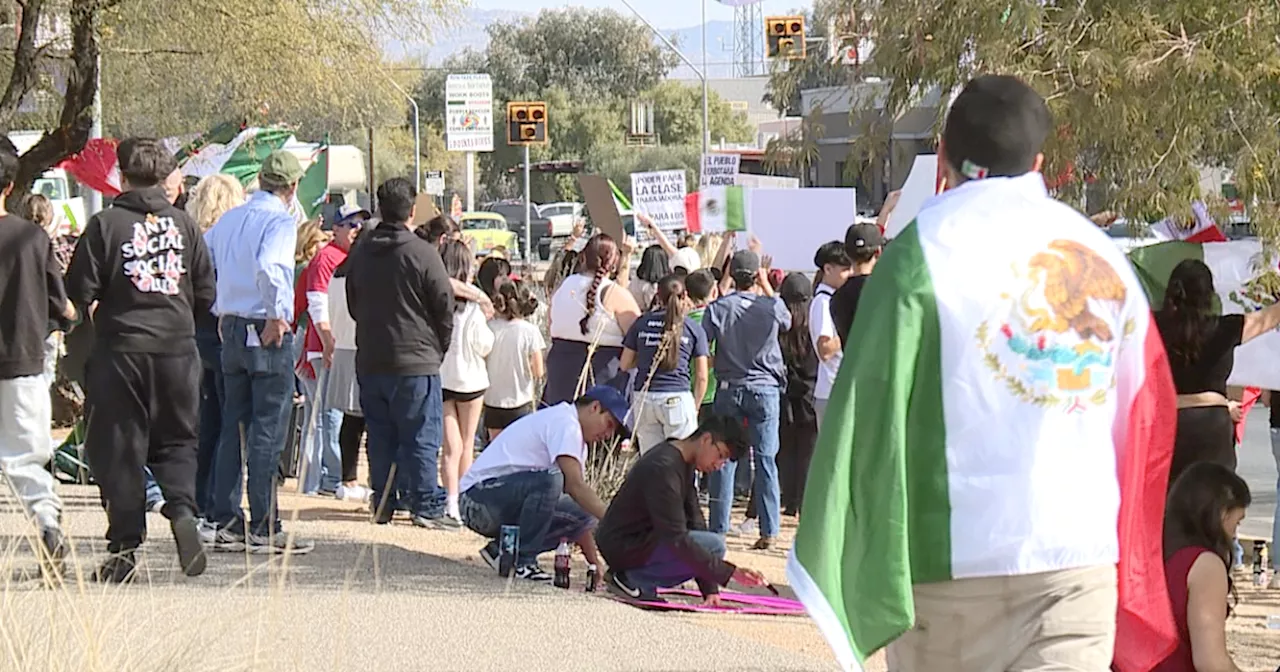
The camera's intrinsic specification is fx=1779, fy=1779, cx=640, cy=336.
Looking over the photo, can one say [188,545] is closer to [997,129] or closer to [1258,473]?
[997,129]

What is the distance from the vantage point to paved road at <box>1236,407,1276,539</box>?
37.6 feet

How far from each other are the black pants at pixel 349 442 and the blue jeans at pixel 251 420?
2397mm

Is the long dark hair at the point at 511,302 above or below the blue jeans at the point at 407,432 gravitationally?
above

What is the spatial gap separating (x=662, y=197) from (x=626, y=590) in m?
10.1

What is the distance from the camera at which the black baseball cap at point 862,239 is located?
29.2 ft

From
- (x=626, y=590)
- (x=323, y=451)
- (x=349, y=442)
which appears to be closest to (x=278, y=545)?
(x=626, y=590)

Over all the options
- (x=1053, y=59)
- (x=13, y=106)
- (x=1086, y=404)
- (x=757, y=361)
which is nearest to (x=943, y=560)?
(x=1086, y=404)

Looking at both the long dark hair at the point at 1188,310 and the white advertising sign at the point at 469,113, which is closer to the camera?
the long dark hair at the point at 1188,310

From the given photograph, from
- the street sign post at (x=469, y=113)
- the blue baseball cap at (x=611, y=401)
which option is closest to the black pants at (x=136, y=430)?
the blue baseball cap at (x=611, y=401)

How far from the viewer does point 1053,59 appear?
6750 mm

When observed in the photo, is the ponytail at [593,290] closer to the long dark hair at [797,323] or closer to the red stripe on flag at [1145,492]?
the long dark hair at [797,323]

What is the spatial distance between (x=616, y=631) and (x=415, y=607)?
2.99 feet

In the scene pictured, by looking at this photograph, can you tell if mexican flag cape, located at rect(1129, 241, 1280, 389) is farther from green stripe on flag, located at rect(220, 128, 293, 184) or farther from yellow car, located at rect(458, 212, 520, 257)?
yellow car, located at rect(458, 212, 520, 257)

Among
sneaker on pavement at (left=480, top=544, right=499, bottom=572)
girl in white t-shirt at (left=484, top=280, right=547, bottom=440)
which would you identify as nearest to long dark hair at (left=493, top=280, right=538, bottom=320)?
girl in white t-shirt at (left=484, top=280, right=547, bottom=440)
